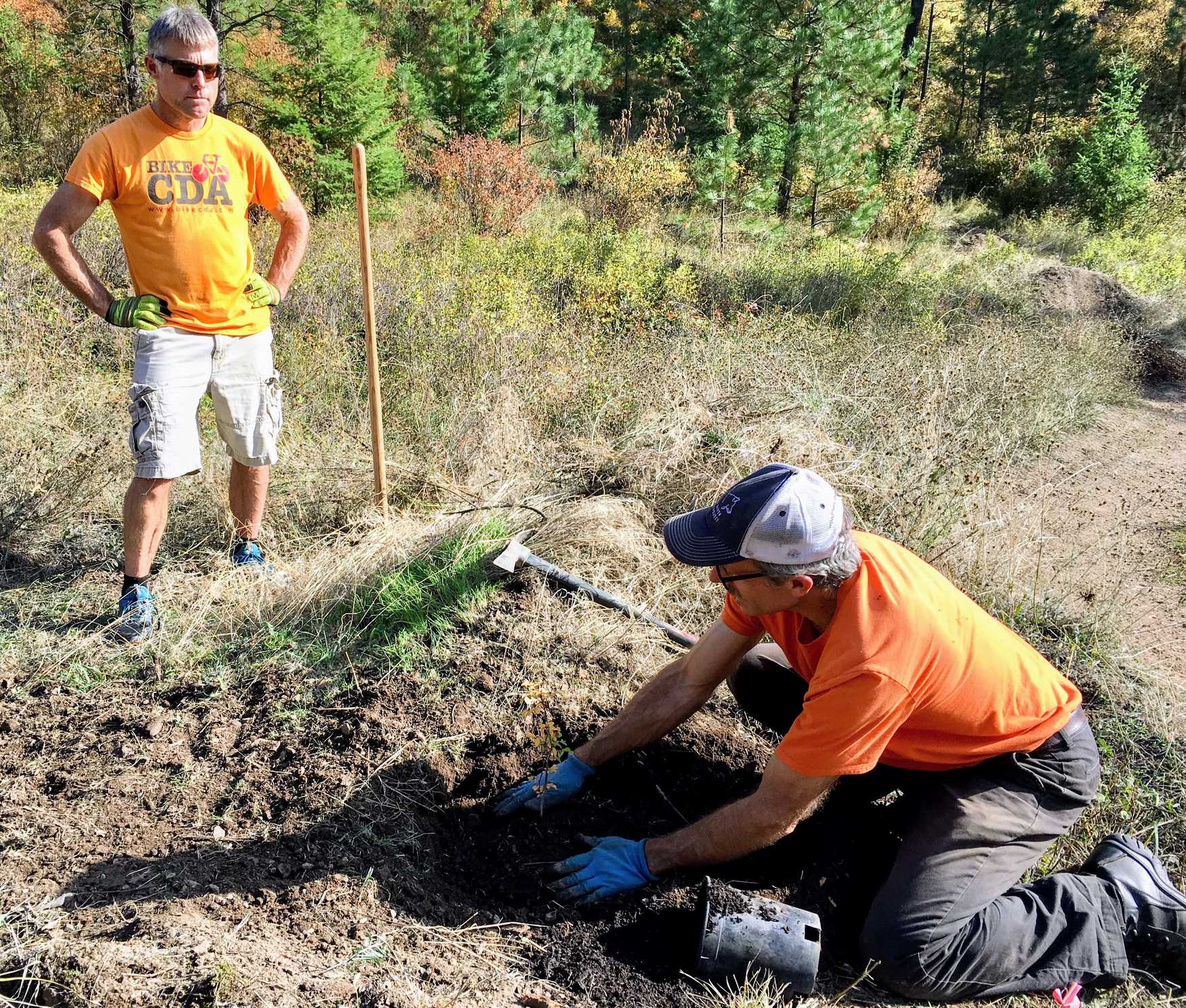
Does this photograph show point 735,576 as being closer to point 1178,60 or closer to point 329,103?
point 329,103

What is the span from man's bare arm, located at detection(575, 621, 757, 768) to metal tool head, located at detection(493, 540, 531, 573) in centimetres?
105

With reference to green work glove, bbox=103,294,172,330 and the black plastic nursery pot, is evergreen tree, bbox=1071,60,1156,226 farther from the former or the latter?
the black plastic nursery pot

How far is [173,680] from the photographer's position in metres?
3.30

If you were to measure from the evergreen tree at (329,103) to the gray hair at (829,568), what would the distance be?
10.5 metres

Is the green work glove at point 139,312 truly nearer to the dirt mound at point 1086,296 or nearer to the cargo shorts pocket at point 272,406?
the cargo shorts pocket at point 272,406

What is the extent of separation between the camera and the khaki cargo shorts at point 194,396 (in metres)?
3.44

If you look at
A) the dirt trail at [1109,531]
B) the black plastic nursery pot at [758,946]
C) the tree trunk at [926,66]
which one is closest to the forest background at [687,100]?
the tree trunk at [926,66]

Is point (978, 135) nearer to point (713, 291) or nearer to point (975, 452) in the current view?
point (713, 291)

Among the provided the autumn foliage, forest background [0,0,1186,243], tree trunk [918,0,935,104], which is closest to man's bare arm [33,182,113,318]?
the autumn foliage

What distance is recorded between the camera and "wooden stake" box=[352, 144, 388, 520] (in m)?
4.00

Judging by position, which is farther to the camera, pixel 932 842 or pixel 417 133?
pixel 417 133

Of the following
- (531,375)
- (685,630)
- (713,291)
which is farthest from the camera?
(713,291)

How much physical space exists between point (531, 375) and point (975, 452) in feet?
9.00

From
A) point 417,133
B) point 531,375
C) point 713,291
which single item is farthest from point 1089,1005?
point 417,133
